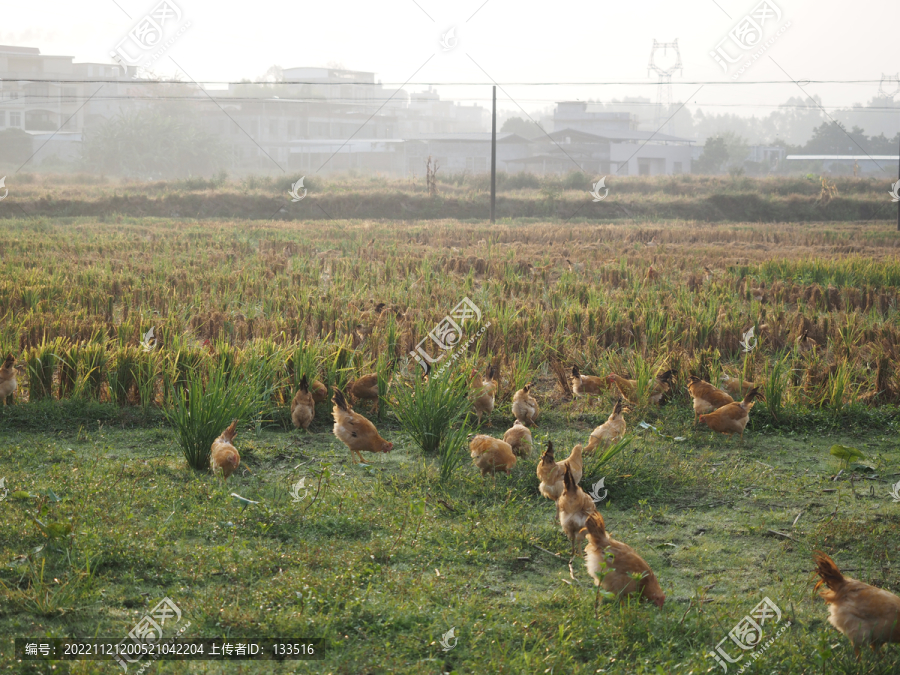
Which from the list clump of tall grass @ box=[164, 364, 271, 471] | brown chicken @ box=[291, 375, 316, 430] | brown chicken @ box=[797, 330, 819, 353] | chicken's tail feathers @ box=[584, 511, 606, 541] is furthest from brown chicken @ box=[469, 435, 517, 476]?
brown chicken @ box=[797, 330, 819, 353]

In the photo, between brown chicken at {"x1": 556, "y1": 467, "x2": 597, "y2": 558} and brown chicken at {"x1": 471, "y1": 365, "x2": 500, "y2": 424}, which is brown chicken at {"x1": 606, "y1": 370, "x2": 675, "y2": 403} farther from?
brown chicken at {"x1": 556, "y1": 467, "x2": 597, "y2": 558}

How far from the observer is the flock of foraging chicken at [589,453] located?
9.48 ft

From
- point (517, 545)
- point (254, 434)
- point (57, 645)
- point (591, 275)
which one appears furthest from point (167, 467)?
point (591, 275)

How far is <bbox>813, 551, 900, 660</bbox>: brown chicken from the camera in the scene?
2.81 meters

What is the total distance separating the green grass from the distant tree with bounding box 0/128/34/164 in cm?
5790

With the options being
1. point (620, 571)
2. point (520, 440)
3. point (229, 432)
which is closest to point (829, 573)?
point (620, 571)

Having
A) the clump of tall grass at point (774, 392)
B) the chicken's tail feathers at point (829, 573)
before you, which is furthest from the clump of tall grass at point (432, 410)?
the clump of tall grass at point (774, 392)

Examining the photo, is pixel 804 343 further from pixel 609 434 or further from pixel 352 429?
pixel 352 429

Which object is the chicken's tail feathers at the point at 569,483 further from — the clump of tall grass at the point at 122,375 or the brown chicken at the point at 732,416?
the clump of tall grass at the point at 122,375

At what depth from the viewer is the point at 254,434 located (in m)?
5.62

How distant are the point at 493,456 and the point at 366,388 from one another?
1777mm

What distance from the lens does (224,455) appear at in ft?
14.6

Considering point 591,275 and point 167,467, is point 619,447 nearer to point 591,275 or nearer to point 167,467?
point 167,467

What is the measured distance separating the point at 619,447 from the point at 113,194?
32.4 m
